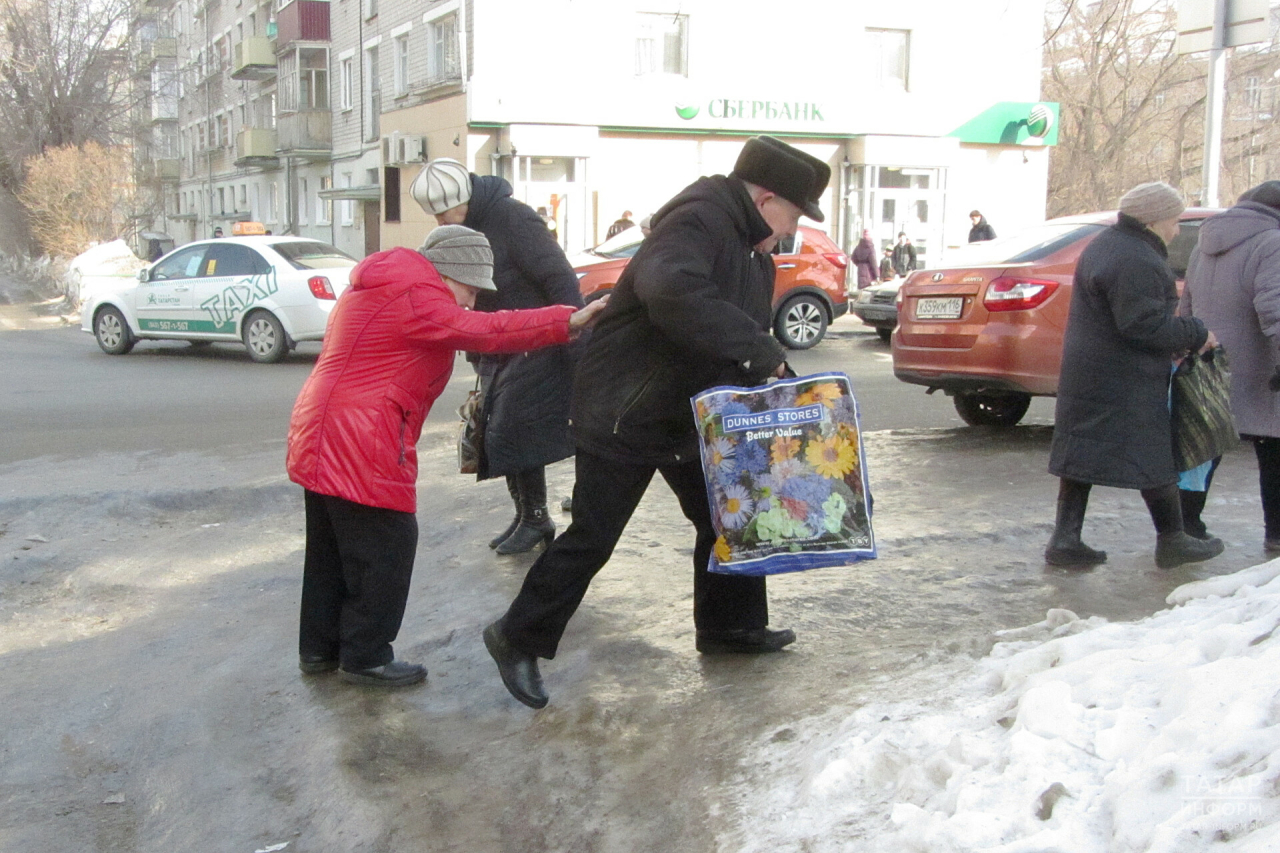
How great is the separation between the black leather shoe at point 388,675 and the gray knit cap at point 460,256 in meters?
1.35

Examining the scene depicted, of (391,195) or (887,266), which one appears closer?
(887,266)

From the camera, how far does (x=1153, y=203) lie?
4.77m

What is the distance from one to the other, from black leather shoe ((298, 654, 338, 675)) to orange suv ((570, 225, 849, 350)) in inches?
451

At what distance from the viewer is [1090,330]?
4.88m

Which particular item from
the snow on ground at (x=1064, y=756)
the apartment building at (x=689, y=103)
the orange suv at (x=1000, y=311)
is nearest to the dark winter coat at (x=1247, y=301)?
the snow on ground at (x=1064, y=756)

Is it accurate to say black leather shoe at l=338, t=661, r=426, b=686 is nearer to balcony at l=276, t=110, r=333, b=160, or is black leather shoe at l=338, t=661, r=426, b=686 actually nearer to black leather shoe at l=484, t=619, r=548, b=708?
black leather shoe at l=484, t=619, r=548, b=708

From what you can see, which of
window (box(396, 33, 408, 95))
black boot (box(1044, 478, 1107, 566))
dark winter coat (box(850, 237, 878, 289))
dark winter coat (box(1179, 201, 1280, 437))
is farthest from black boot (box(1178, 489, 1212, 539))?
window (box(396, 33, 408, 95))

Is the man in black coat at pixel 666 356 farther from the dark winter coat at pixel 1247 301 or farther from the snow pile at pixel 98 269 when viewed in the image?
the snow pile at pixel 98 269

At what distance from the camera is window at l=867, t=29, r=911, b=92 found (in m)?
28.8

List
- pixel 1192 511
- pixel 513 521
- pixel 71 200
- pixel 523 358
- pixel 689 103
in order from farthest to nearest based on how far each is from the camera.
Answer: pixel 71 200 < pixel 689 103 < pixel 513 521 < pixel 1192 511 < pixel 523 358

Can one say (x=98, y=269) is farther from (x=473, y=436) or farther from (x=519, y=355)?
(x=519, y=355)

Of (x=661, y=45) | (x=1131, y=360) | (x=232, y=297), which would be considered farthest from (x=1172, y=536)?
(x=661, y=45)

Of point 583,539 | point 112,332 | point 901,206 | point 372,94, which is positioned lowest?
point 112,332

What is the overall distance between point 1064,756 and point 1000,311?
5714 millimetres
